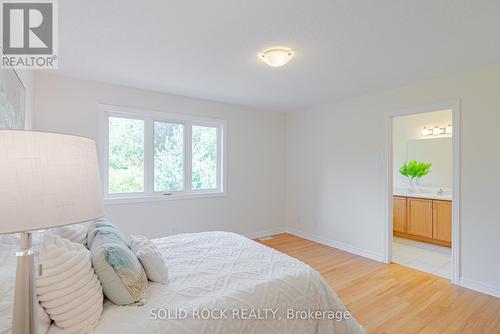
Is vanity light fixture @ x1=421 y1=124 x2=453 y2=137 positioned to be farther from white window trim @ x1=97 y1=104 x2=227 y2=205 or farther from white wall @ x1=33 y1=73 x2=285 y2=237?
white window trim @ x1=97 y1=104 x2=227 y2=205

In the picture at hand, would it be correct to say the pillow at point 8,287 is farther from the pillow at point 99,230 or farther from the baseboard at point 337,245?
the baseboard at point 337,245

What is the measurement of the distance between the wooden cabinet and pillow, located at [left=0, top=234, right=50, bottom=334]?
→ 4.98m

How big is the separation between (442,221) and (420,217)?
0.32 m

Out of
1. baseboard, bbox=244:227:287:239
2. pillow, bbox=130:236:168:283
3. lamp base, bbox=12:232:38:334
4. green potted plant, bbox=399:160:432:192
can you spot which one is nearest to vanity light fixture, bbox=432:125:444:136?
green potted plant, bbox=399:160:432:192

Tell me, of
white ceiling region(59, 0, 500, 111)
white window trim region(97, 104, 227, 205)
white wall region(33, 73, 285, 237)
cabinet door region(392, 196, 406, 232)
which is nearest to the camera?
white ceiling region(59, 0, 500, 111)

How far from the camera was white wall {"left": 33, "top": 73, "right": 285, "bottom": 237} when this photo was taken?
3.04 m

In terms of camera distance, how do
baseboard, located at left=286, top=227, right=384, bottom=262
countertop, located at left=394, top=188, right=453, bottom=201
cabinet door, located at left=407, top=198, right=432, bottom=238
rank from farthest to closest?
countertop, located at left=394, top=188, right=453, bottom=201 < cabinet door, located at left=407, top=198, right=432, bottom=238 < baseboard, located at left=286, top=227, right=384, bottom=262

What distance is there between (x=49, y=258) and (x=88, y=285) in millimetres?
229

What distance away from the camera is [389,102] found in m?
3.49

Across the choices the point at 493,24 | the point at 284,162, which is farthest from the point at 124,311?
the point at 284,162

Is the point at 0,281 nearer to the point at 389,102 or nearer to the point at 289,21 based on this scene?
the point at 289,21

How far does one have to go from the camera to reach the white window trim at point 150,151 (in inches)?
130

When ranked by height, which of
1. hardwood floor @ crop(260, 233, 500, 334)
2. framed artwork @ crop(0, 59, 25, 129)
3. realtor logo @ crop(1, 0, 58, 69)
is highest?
realtor logo @ crop(1, 0, 58, 69)

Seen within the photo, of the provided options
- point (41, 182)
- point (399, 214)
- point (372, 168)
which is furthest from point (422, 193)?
point (41, 182)
